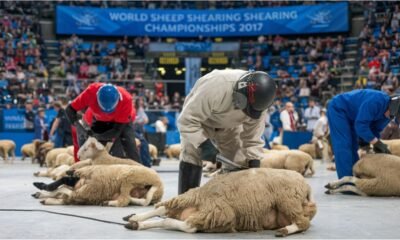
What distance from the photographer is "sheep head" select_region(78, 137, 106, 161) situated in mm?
7742

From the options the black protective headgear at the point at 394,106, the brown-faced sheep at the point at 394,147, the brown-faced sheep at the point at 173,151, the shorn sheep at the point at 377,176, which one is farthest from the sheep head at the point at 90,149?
the brown-faced sheep at the point at 173,151

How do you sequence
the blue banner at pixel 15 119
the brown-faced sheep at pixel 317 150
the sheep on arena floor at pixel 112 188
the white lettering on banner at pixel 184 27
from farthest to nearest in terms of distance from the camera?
the white lettering on banner at pixel 184 27
the blue banner at pixel 15 119
the brown-faced sheep at pixel 317 150
the sheep on arena floor at pixel 112 188

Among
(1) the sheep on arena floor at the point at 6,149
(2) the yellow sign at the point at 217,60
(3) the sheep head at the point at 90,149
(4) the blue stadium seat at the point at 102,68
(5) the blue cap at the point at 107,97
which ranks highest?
(2) the yellow sign at the point at 217,60

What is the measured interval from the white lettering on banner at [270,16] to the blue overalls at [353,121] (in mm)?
25211

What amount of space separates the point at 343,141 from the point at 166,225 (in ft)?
14.1

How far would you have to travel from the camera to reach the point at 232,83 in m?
5.13

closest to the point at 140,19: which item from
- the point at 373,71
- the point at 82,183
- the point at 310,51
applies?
the point at 310,51

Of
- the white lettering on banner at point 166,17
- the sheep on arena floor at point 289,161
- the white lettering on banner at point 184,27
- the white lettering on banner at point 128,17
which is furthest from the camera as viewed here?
the white lettering on banner at point 184,27

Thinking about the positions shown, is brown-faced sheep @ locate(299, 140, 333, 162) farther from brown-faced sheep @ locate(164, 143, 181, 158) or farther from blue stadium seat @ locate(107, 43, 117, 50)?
blue stadium seat @ locate(107, 43, 117, 50)

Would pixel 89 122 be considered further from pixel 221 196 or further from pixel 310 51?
pixel 310 51

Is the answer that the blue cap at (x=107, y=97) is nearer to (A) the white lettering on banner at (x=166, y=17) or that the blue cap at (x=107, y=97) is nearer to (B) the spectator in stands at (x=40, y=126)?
(B) the spectator in stands at (x=40, y=126)

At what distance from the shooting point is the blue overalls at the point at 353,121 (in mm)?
7910

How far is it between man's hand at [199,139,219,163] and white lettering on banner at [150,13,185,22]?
97.6 feet

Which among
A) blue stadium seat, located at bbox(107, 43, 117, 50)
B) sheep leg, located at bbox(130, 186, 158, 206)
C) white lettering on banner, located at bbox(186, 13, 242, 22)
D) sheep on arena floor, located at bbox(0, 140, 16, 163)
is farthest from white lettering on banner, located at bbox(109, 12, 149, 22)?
sheep leg, located at bbox(130, 186, 158, 206)
